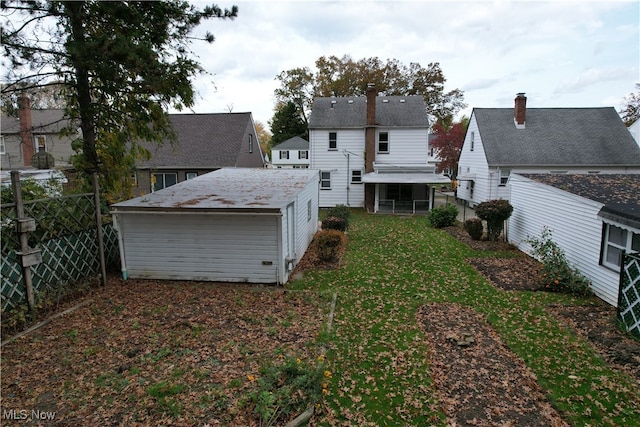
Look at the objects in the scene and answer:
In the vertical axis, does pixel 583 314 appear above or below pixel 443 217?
below

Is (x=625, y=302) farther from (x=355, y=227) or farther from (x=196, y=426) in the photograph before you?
(x=355, y=227)

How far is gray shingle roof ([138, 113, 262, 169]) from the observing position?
86.0 feet

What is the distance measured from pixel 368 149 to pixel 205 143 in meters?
12.0

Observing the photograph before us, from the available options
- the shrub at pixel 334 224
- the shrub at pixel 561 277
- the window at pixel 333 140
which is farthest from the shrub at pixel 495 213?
the window at pixel 333 140

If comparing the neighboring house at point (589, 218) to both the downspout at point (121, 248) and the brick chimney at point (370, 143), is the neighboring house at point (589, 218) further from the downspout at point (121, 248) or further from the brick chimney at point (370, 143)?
the downspout at point (121, 248)

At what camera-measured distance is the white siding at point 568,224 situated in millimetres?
9555

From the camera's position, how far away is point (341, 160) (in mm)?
26500

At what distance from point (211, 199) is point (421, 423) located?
Result: 8.12 meters

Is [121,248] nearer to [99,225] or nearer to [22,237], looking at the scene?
[99,225]

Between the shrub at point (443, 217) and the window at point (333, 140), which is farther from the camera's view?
the window at point (333, 140)

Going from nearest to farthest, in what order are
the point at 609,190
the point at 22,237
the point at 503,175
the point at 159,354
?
the point at 159,354 < the point at 22,237 < the point at 609,190 < the point at 503,175

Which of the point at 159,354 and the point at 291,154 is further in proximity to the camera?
the point at 291,154

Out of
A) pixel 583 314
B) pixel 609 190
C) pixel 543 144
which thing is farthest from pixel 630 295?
pixel 543 144

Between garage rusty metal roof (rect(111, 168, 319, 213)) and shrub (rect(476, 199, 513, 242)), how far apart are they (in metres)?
7.29
